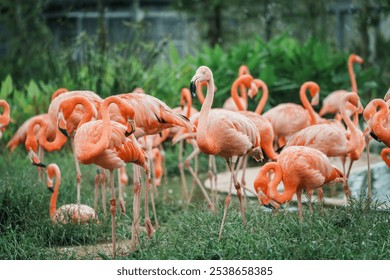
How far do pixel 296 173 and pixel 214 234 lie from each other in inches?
33.7

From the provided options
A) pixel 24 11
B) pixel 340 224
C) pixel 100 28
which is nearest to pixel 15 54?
pixel 24 11

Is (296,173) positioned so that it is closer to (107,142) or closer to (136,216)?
(136,216)

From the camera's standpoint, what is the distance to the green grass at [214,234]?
4.82 metres

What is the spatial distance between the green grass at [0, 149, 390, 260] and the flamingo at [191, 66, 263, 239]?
308 millimetres

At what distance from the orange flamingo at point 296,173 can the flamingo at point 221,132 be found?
0.27m

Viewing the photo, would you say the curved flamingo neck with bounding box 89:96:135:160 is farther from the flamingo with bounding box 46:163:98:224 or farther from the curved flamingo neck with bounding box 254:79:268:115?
the curved flamingo neck with bounding box 254:79:268:115

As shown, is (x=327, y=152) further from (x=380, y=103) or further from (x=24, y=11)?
(x=24, y=11)

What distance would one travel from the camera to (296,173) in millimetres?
5605

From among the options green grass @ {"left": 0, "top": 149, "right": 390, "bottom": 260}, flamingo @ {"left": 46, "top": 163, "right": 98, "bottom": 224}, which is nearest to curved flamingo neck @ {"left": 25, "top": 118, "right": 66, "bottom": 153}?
green grass @ {"left": 0, "top": 149, "right": 390, "bottom": 260}

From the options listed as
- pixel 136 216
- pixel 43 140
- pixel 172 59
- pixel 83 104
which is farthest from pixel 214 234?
pixel 172 59

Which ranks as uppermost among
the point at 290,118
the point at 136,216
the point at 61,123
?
the point at 61,123

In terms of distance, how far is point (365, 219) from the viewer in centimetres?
523

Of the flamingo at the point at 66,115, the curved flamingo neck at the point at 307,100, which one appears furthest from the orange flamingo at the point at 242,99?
the flamingo at the point at 66,115
